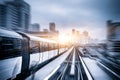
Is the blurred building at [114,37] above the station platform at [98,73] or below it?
above

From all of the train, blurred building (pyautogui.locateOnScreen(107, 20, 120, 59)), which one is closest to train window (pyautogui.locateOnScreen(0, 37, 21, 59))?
the train

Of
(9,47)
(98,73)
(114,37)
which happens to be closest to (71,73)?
(98,73)

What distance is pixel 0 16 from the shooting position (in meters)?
190

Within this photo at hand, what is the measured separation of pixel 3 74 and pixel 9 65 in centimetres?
86

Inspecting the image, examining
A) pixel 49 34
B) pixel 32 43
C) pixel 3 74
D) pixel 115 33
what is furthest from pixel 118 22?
pixel 49 34

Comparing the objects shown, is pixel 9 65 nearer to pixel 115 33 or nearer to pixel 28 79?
pixel 28 79

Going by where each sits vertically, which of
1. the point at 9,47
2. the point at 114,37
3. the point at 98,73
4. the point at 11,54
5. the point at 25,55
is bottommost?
the point at 98,73

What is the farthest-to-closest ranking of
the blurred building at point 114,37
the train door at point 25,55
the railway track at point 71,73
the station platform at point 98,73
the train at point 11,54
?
the blurred building at point 114,37
the station platform at point 98,73
the railway track at point 71,73
the train door at point 25,55
the train at point 11,54

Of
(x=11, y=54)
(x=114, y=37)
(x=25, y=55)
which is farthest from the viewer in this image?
(x=114, y=37)

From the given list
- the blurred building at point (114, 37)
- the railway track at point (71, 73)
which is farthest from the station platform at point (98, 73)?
the blurred building at point (114, 37)

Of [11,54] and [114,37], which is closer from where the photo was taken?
[11,54]

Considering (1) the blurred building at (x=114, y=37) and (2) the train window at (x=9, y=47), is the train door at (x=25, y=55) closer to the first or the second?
(2) the train window at (x=9, y=47)

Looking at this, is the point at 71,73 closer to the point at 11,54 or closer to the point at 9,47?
the point at 11,54

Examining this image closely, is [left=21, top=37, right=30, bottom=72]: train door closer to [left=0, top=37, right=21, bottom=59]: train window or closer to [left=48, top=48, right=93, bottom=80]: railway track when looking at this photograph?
[left=0, top=37, right=21, bottom=59]: train window
